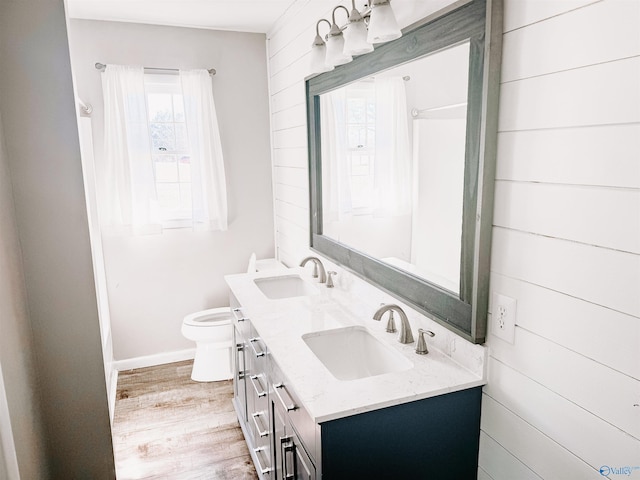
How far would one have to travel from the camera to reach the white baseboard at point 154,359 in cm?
348

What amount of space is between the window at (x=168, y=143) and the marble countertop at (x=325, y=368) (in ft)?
4.65

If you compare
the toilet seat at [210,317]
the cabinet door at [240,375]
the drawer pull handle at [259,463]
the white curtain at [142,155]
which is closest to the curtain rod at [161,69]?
the white curtain at [142,155]

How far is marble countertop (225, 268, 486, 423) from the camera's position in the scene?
1350 millimetres

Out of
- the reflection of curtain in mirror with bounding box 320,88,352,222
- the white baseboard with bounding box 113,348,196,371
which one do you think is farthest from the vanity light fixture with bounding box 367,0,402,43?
the white baseboard with bounding box 113,348,196,371

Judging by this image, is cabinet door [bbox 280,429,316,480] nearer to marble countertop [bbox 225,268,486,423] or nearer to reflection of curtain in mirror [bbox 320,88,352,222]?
marble countertop [bbox 225,268,486,423]

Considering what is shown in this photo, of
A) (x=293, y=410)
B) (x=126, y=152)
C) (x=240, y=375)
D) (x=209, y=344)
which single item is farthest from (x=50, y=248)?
(x=209, y=344)

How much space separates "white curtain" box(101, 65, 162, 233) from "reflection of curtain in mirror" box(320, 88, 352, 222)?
1.41 m

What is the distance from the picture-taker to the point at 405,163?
180 cm

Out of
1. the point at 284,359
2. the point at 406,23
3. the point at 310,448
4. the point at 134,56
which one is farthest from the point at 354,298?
the point at 134,56

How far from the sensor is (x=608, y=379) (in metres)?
1.01

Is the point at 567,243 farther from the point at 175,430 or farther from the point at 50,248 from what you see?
the point at 175,430

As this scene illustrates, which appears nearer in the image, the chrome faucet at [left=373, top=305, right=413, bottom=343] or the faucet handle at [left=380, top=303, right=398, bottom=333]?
the chrome faucet at [left=373, top=305, right=413, bottom=343]

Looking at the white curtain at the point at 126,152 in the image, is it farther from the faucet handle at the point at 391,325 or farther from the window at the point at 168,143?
the faucet handle at the point at 391,325

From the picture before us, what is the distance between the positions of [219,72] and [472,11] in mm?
2513
